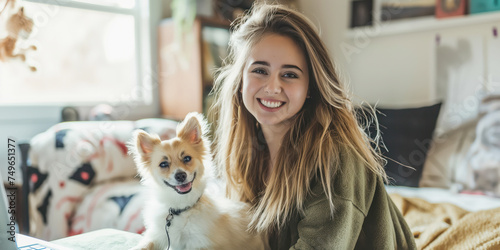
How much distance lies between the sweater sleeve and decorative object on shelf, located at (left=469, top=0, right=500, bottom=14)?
2014 millimetres

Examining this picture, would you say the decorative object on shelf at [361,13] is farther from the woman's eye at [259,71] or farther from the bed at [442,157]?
the woman's eye at [259,71]

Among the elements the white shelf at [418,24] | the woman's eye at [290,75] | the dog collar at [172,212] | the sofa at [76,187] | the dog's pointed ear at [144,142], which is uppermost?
the white shelf at [418,24]

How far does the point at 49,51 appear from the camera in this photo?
2.35 meters

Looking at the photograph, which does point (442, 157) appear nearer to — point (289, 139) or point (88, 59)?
point (289, 139)

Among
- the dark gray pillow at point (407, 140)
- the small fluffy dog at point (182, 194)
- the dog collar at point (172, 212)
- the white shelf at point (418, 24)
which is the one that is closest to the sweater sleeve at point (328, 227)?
the small fluffy dog at point (182, 194)

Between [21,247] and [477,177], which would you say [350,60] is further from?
[21,247]

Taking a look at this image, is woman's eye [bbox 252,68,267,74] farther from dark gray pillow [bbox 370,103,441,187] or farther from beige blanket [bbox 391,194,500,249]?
dark gray pillow [bbox 370,103,441,187]

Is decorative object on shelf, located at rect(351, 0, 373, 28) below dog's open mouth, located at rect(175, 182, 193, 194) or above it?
above

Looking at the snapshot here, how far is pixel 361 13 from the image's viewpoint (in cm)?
290

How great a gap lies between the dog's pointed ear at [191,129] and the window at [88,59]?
4.91 feet

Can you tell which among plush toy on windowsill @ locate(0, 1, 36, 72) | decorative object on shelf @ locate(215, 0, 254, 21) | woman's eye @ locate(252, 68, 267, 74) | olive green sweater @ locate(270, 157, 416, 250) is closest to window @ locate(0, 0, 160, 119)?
decorative object on shelf @ locate(215, 0, 254, 21)

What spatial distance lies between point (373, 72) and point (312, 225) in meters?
2.23

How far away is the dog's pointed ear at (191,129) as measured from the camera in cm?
86

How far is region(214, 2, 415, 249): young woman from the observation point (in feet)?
3.00
